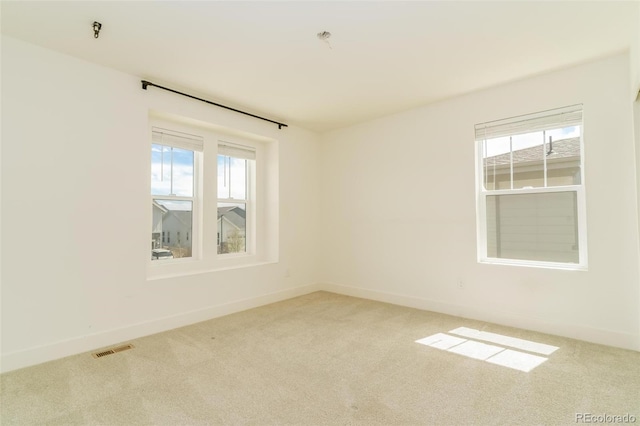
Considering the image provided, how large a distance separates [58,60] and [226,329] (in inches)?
112

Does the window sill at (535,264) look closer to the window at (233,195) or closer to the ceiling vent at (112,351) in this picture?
the window at (233,195)

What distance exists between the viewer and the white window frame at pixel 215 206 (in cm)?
367

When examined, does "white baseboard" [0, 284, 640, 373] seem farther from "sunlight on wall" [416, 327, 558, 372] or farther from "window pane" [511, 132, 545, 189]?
"window pane" [511, 132, 545, 189]

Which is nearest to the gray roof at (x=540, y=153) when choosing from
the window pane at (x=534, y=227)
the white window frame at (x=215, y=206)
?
the window pane at (x=534, y=227)

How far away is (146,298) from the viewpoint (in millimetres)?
3170

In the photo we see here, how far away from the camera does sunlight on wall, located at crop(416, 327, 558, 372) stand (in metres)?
2.50

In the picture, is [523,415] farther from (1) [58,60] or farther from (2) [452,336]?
(1) [58,60]

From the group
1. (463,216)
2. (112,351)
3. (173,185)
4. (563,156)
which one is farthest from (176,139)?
(563,156)

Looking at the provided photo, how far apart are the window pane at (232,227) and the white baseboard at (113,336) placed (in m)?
0.74

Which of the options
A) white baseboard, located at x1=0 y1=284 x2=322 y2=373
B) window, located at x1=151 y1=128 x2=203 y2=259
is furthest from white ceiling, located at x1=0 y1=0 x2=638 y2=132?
white baseboard, located at x1=0 y1=284 x2=322 y2=373

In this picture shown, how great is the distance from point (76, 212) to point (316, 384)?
2461mm

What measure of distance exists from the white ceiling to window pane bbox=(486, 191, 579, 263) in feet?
4.19

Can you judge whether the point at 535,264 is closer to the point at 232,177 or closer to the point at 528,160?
the point at 528,160

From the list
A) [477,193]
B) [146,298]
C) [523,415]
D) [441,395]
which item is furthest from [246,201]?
[523,415]
